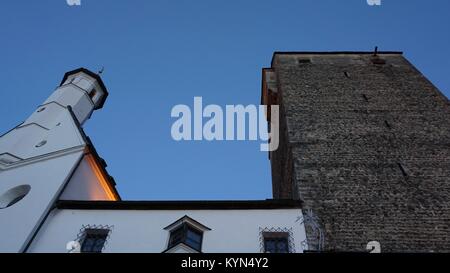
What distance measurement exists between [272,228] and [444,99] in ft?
38.4

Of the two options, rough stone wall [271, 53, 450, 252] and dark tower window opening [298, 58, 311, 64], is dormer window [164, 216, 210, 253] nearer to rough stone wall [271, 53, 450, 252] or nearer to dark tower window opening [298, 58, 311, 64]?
rough stone wall [271, 53, 450, 252]

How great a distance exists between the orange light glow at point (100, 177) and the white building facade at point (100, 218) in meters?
0.05

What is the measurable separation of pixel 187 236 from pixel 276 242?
2.61 meters

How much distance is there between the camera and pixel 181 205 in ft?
44.6

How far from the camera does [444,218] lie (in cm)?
1282

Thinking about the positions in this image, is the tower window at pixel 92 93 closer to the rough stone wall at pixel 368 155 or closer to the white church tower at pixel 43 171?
the white church tower at pixel 43 171

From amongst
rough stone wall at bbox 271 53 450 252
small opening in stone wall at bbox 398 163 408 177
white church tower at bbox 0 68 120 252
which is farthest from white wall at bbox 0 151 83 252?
small opening in stone wall at bbox 398 163 408 177

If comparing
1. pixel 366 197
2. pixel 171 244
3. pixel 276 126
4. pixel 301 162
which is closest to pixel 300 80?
pixel 276 126

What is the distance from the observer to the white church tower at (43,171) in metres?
12.5

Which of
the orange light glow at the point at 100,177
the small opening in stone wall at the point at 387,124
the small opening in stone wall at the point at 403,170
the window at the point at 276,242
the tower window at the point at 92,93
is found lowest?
the window at the point at 276,242

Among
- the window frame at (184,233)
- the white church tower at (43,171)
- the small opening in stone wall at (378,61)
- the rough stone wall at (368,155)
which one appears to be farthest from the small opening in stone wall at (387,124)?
the white church tower at (43,171)

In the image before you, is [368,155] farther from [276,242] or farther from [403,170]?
[276,242]

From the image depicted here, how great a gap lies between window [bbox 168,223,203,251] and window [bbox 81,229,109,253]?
6.55 ft

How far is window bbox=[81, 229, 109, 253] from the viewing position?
1209cm
